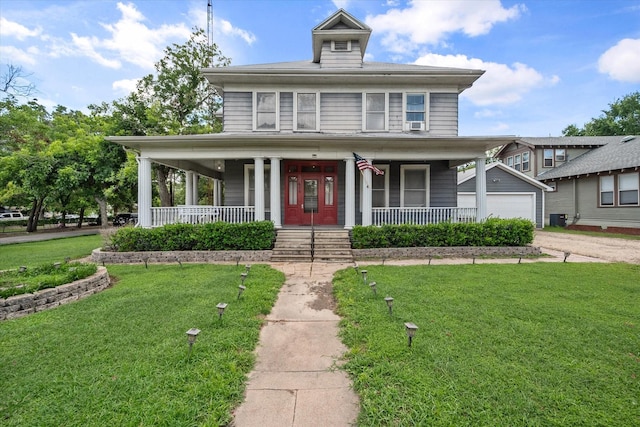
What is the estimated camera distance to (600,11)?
15.1m

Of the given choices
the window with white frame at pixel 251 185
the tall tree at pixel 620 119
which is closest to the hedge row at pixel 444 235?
the window with white frame at pixel 251 185

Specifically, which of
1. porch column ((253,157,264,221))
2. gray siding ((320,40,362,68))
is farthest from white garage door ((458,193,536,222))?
porch column ((253,157,264,221))

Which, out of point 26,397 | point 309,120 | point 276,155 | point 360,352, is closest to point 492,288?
point 360,352

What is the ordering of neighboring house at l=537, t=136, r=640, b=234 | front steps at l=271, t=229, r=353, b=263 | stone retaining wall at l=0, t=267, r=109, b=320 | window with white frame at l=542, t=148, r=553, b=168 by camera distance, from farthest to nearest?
window with white frame at l=542, t=148, r=553, b=168 → neighboring house at l=537, t=136, r=640, b=234 → front steps at l=271, t=229, r=353, b=263 → stone retaining wall at l=0, t=267, r=109, b=320

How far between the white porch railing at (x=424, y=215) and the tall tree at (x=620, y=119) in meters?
38.1

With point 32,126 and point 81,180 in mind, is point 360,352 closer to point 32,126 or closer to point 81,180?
point 81,180

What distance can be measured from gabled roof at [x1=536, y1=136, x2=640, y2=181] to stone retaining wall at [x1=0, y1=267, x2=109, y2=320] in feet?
74.1

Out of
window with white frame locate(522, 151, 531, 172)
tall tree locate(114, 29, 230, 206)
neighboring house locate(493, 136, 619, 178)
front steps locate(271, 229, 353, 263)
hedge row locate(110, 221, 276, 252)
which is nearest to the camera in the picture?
front steps locate(271, 229, 353, 263)

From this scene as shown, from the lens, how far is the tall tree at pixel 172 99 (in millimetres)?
18484

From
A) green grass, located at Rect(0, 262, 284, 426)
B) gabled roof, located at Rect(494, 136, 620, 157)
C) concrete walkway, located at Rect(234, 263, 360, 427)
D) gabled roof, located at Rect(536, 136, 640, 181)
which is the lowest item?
concrete walkway, located at Rect(234, 263, 360, 427)

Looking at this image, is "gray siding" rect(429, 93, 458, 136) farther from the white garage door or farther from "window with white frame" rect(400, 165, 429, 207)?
the white garage door

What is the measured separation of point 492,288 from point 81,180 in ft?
72.4

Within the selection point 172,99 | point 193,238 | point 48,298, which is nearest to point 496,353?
point 48,298

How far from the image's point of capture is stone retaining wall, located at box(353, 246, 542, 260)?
28.5 ft
